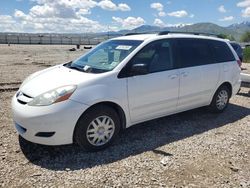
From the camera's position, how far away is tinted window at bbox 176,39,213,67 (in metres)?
5.43

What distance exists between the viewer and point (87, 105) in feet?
13.4

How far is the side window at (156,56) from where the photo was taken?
4.80m

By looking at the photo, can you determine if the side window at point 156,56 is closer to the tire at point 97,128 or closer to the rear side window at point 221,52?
the tire at point 97,128

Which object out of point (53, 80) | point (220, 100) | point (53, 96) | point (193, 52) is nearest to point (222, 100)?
point (220, 100)

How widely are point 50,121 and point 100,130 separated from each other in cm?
83

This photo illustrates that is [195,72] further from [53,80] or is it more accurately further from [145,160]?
[53,80]

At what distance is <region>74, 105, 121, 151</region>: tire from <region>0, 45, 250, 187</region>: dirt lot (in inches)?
6.2

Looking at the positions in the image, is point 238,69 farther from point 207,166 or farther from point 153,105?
point 207,166

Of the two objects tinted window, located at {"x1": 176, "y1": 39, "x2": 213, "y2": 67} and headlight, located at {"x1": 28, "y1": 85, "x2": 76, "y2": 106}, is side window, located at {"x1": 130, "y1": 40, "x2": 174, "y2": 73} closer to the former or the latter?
tinted window, located at {"x1": 176, "y1": 39, "x2": 213, "y2": 67}

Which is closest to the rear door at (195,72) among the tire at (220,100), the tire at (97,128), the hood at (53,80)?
the tire at (220,100)

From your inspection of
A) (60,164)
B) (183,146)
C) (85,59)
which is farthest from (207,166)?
(85,59)

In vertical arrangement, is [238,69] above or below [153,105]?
above

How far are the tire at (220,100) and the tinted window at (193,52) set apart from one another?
0.79m

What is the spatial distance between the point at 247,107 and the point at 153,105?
11.8 ft
